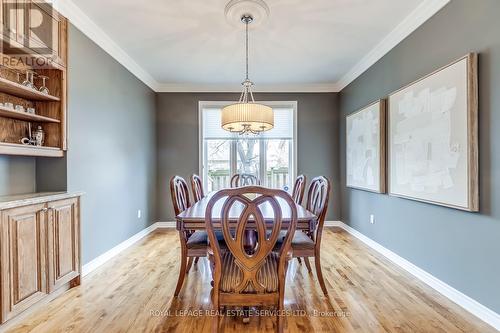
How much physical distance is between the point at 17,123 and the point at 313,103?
422 cm

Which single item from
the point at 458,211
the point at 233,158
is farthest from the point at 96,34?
the point at 458,211

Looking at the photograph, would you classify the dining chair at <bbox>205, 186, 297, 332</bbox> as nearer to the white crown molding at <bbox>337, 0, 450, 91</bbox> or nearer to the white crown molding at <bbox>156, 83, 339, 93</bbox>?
the white crown molding at <bbox>337, 0, 450, 91</bbox>

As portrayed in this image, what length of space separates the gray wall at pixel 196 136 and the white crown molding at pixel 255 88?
0.08 m

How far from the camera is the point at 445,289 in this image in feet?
7.54

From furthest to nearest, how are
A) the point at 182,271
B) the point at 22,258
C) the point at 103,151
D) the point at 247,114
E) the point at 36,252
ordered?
1. the point at 103,151
2. the point at 247,114
3. the point at 182,271
4. the point at 36,252
5. the point at 22,258

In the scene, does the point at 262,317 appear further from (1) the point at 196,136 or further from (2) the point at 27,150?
(1) the point at 196,136

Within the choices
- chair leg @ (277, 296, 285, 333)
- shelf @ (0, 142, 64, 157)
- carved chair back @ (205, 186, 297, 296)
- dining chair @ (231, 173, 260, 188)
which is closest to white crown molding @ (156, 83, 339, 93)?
dining chair @ (231, 173, 260, 188)

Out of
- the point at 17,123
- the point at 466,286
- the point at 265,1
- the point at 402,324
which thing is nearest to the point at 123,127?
the point at 17,123

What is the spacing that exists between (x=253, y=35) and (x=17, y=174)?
106 inches

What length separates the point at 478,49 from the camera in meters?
2.01

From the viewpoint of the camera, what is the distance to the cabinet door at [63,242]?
2.17 metres

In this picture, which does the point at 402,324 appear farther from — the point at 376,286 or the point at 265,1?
the point at 265,1

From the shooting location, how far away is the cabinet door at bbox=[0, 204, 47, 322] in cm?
177

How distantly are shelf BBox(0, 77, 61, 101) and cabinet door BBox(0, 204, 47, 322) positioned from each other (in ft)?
3.00
